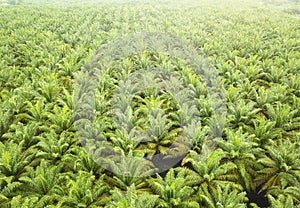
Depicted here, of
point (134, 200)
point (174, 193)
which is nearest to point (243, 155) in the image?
point (174, 193)

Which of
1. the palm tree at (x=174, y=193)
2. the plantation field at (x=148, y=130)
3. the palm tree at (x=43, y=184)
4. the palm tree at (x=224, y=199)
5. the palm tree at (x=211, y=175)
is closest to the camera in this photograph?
the palm tree at (x=224, y=199)

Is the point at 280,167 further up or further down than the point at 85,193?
further up

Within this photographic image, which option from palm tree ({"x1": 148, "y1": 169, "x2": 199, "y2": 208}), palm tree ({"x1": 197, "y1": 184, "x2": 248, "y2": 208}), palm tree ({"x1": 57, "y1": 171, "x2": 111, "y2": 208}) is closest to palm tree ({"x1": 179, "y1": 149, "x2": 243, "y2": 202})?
palm tree ({"x1": 197, "y1": 184, "x2": 248, "y2": 208})

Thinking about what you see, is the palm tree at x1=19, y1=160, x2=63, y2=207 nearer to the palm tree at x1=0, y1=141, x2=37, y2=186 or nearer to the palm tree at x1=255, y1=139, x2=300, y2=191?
the palm tree at x1=0, y1=141, x2=37, y2=186

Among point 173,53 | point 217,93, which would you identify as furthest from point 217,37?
point 217,93

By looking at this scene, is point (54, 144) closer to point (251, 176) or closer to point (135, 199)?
point (135, 199)

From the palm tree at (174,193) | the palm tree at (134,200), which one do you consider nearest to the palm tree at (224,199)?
the palm tree at (174,193)

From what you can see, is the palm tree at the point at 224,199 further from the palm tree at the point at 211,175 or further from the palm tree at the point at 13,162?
the palm tree at the point at 13,162

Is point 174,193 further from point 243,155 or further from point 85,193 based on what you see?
point 243,155
